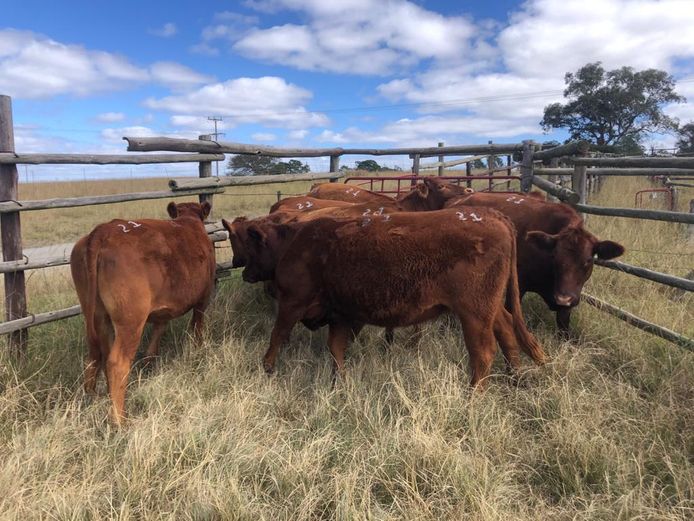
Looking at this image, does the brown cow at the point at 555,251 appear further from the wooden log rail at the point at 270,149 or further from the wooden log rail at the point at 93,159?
the wooden log rail at the point at 93,159

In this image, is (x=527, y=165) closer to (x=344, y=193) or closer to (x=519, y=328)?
(x=344, y=193)

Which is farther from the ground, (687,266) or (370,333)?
(687,266)

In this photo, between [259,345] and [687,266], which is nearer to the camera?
[259,345]

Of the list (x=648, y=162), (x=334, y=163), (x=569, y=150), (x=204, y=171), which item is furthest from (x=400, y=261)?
(x=334, y=163)

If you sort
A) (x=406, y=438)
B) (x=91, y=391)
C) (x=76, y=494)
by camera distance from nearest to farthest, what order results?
(x=76, y=494), (x=406, y=438), (x=91, y=391)

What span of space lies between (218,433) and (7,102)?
11.7 ft

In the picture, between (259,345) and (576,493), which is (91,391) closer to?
(259,345)

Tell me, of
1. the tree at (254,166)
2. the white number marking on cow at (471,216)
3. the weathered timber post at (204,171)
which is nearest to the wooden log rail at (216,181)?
the weathered timber post at (204,171)

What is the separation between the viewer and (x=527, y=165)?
24.1 feet

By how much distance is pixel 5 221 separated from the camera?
14.9 ft

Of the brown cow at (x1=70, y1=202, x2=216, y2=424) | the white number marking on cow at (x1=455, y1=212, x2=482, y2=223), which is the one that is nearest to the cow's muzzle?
the white number marking on cow at (x1=455, y1=212, x2=482, y2=223)

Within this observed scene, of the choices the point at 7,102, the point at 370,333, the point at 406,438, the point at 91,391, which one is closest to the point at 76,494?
the point at 91,391

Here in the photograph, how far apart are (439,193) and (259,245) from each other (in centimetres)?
244

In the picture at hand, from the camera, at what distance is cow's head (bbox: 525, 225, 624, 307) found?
4.54 meters
